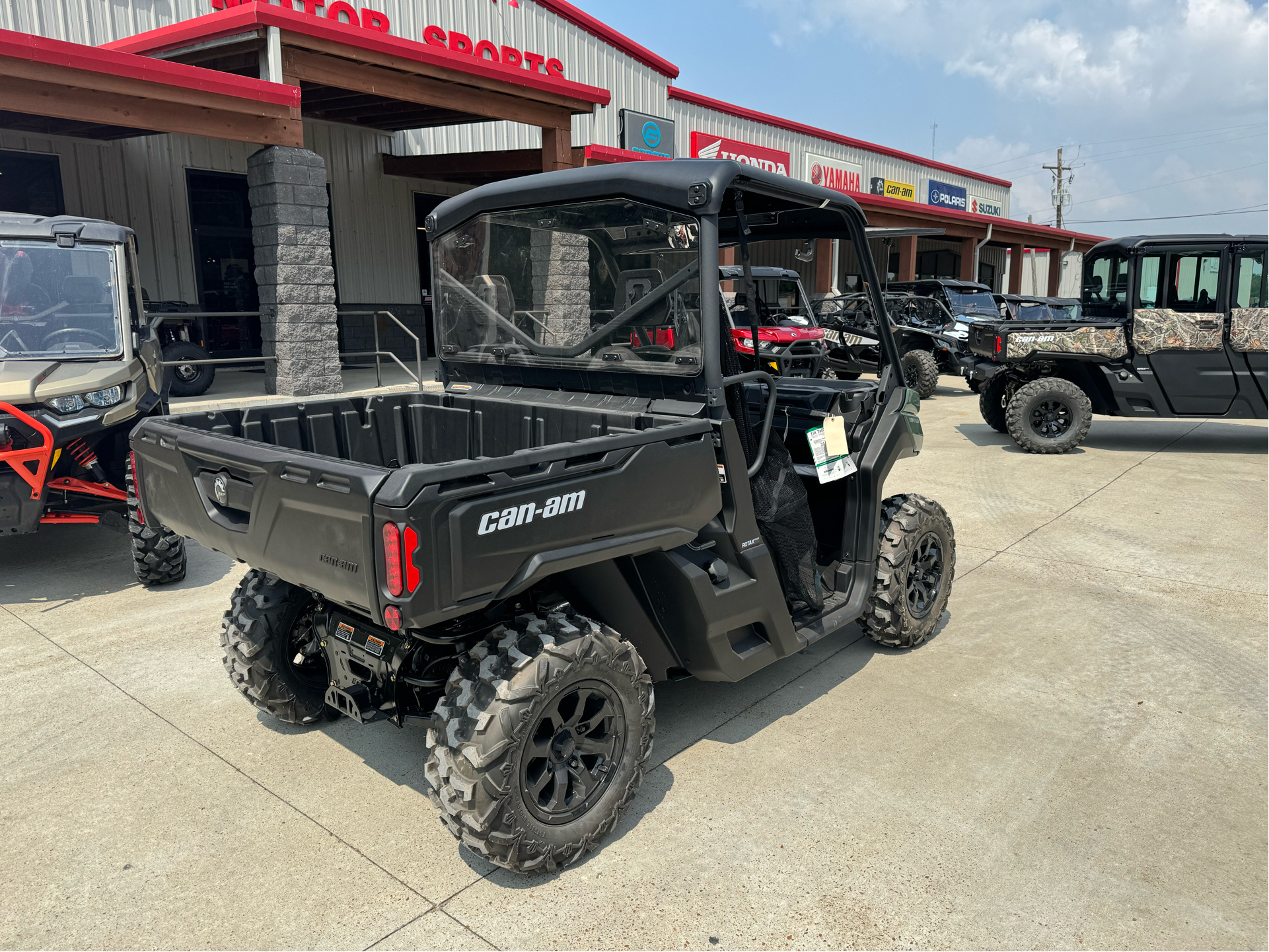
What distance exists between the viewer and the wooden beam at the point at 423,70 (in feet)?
35.3

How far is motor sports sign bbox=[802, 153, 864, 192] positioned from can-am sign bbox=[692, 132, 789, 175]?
100 centimetres

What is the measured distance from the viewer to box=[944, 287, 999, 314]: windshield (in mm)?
16156

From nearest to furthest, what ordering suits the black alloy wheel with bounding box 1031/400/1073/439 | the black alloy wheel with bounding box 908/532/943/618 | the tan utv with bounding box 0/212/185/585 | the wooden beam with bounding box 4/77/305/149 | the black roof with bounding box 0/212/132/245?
the black alloy wheel with bounding box 908/532/943/618 < the tan utv with bounding box 0/212/185/585 < the black roof with bounding box 0/212/132/245 < the wooden beam with bounding box 4/77/305/149 < the black alloy wheel with bounding box 1031/400/1073/439

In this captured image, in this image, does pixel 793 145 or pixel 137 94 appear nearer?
pixel 137 94

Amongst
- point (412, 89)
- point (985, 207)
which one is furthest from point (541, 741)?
point (985, 207)

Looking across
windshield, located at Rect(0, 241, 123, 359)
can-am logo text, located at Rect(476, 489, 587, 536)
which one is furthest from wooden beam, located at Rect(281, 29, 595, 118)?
can-am logo text, located at Rect(476, 489, 587, 536)

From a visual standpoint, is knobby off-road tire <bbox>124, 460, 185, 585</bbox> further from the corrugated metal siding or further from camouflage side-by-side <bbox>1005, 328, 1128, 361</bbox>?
the corrugated metal siding

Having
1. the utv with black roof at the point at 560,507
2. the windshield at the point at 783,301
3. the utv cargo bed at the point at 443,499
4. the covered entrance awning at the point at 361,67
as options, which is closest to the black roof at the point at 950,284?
the windshield at the point at 783,301

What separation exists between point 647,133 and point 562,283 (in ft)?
60.2

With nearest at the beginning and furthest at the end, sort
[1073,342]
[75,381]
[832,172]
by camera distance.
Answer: [75,381], [1073,342], [832,172]

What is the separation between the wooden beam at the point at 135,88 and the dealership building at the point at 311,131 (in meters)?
0.02

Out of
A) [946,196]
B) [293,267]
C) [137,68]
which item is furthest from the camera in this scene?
[946,196]

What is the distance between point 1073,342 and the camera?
32.7 ft

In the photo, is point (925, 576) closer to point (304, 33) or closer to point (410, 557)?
point (410, 557)
